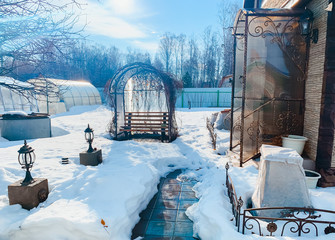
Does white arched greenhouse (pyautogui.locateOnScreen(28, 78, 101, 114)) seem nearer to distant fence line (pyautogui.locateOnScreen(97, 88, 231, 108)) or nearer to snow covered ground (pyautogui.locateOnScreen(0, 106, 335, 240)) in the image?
distant fence line (pyautogui.locateOnScreen(97, 88, 231, 108))

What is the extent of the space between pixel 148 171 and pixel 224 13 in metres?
27.8

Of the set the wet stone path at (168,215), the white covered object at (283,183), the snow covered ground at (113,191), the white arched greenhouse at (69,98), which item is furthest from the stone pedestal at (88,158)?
the white arched greenhouse at (69,98)

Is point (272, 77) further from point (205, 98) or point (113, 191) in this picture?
point (205, 98)

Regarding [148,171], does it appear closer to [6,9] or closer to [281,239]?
[281,239]

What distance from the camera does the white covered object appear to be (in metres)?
3.24

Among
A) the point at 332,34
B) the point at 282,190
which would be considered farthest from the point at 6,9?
the point at 332,34

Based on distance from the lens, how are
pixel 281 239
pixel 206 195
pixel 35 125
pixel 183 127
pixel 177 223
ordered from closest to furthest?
pixel 281 239
pixel 177 223
pixel 206 195
pixel 35 125
pixel 183 127

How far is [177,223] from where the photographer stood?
3572 millimetres

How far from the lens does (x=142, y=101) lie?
10.4 m

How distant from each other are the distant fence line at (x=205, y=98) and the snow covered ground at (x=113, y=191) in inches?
630

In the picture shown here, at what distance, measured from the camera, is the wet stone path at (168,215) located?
3301mm

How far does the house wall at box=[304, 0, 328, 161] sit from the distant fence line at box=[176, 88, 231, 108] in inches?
701

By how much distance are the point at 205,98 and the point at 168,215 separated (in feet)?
67.3

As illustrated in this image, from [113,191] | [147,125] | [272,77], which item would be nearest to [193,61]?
[147,125]
